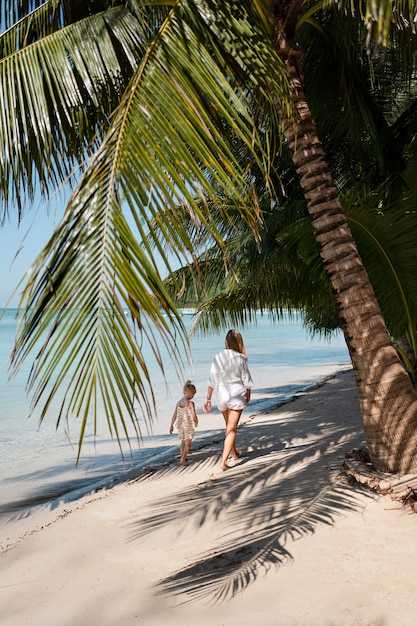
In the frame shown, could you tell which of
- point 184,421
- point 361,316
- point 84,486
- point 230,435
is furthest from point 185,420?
point 361,316

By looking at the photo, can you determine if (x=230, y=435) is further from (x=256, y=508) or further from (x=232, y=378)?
(x=256, y=508)

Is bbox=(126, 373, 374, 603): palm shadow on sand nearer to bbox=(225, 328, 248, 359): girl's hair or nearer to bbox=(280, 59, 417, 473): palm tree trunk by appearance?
bbox=(280, 59, 417, 473): palm tree trunk

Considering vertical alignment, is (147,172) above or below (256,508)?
above

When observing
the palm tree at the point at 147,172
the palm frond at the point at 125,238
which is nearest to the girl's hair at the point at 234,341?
the palm tree at the point at 147,172

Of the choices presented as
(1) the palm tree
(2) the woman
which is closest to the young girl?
(2) the woman

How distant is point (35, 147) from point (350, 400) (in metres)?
9.51

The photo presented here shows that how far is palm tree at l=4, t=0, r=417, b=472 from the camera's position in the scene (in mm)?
2539

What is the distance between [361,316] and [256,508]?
1.70 meters

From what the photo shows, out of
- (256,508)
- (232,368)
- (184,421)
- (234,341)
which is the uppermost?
(234,341)

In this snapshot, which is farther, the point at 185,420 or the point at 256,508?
the point at 185,420

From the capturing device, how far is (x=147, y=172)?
118 inches

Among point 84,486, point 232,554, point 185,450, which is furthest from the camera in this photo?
point 84,486

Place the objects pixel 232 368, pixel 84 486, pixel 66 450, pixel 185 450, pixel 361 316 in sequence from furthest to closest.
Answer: pixel 66 450 → pixel 84 486 → pixel 185 450 → pixel 232 368 → pixel 361 316

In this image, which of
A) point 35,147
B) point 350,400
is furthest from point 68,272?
point 350,400
